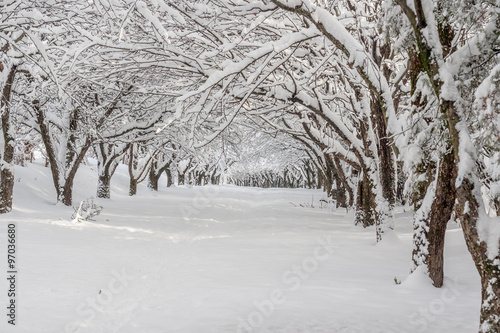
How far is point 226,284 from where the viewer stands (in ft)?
16.1

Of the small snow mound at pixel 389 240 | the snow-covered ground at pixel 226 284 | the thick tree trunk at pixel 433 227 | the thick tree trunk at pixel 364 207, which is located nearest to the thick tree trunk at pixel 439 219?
the thick tree trunk at pixel 433 227

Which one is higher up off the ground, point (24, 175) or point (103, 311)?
point (24, 175)

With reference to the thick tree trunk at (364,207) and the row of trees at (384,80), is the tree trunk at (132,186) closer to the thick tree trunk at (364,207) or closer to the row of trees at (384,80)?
the row of trees at (384,80)

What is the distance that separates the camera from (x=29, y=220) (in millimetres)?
9211

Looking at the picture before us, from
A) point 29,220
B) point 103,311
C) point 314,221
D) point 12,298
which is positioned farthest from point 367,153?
point 29,220

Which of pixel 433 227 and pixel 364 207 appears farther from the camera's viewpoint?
pixel 364 207

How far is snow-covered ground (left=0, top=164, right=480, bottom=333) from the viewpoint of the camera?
3.69 metres

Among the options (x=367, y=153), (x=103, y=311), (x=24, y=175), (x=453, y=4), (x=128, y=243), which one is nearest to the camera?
(x=453, y=4)

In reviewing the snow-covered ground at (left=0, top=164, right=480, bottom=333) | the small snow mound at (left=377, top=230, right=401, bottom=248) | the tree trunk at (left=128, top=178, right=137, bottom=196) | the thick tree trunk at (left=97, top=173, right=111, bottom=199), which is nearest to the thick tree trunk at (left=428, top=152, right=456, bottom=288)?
the snow-covered ground at (left=0, top=164, right=480, bottom=333)

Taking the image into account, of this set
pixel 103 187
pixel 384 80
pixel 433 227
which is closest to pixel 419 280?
pixel 433 227

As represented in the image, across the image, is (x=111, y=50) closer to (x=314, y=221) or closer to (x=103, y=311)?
(x=103, y=311)

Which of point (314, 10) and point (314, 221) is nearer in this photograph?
point (314, 10)

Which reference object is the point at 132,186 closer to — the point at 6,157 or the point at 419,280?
the point at 6,157

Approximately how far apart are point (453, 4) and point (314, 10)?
1.59m
